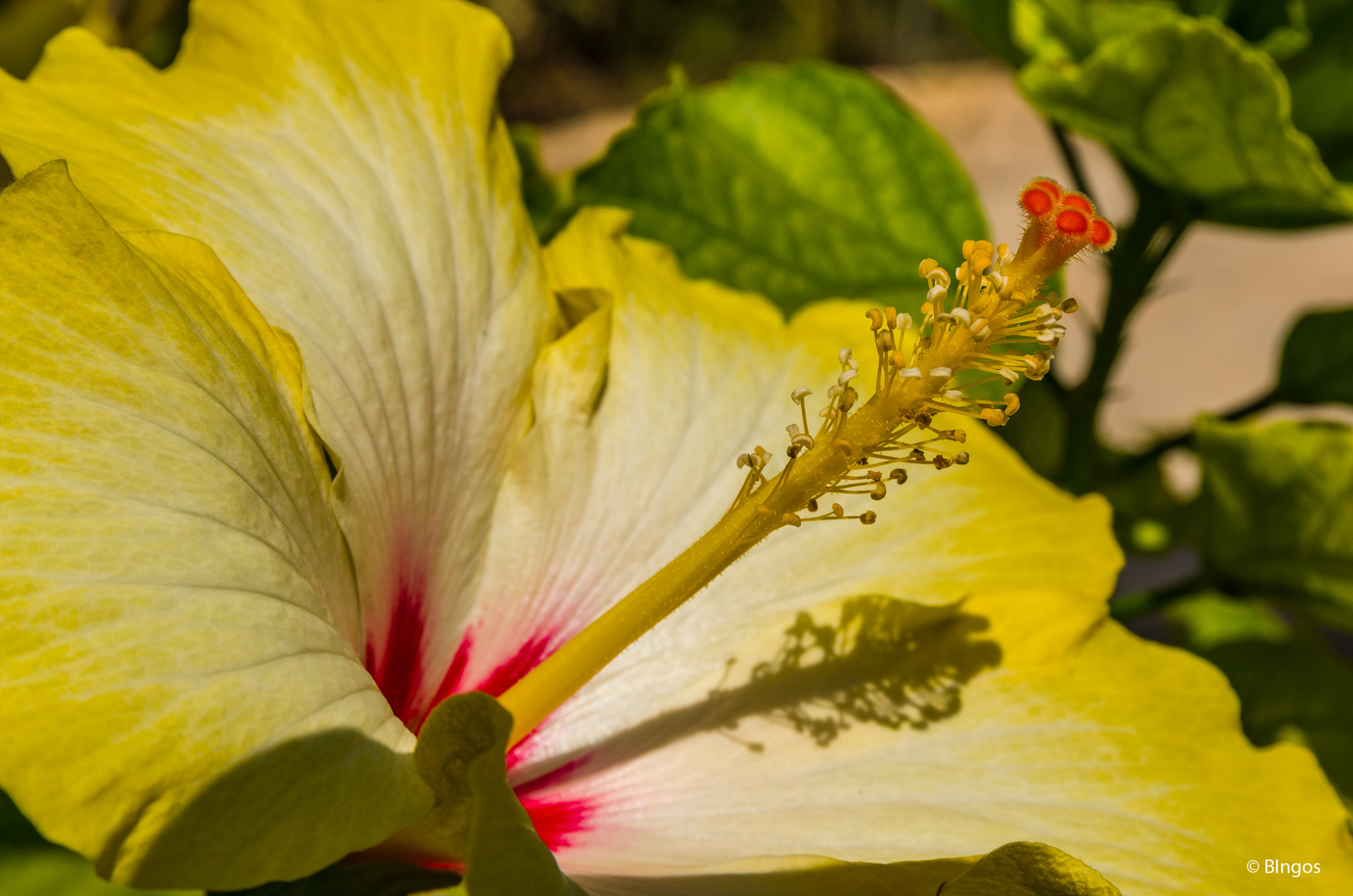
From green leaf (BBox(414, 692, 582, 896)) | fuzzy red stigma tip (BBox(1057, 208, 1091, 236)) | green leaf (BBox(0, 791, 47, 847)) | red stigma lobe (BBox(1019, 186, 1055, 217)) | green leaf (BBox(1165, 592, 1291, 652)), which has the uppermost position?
red stigma lobe (BBox(1019, 186, 1055, 217))

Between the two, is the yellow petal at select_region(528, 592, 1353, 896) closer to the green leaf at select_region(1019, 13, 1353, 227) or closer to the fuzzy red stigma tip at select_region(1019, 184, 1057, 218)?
the fuzzy red stigma tip at select_region(1019, 184, 1057, 218)

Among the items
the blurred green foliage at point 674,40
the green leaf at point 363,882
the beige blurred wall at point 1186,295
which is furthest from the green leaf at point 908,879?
the blurred green foliage at point 674,40

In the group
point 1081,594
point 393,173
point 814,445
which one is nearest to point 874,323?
point 814,445

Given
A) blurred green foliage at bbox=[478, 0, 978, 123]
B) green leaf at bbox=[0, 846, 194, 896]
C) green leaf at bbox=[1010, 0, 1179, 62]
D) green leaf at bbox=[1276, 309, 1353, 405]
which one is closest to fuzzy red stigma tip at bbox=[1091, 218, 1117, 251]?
green leaf at bbox=[1010, 0, 1179, 62]

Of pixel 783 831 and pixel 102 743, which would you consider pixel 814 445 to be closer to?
pixel 783 831

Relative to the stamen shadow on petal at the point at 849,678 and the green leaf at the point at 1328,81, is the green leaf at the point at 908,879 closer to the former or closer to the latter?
the stamen shadow on petal at the point at 849,678

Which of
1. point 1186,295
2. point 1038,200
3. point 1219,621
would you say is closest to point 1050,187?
point 1038,200
